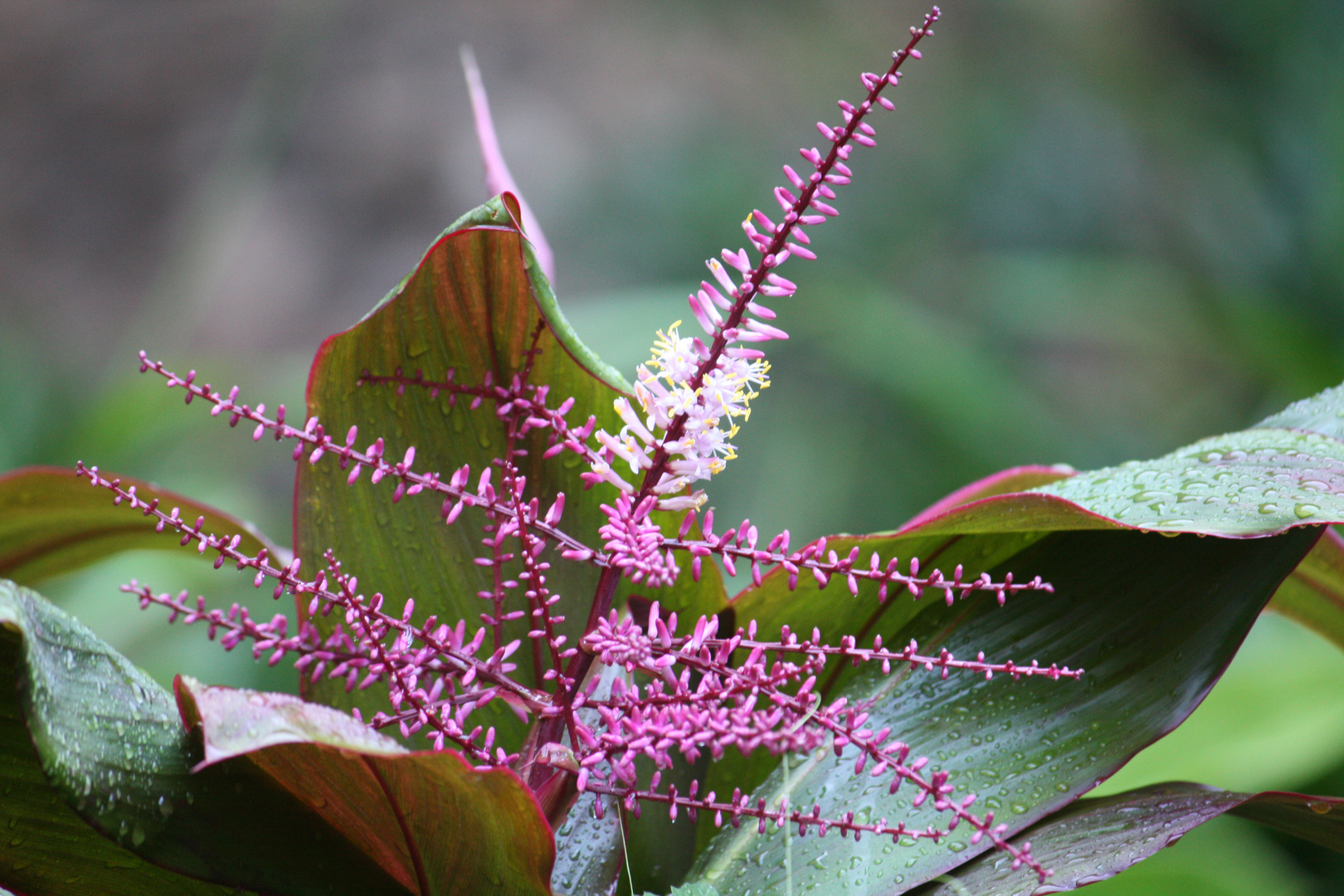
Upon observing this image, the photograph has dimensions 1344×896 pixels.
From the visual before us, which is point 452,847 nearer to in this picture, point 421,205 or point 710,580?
point 710,580

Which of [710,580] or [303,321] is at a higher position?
[303,321]

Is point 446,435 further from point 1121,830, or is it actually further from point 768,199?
point 768,199

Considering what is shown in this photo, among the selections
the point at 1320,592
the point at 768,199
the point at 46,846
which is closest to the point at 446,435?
the point at 46,846

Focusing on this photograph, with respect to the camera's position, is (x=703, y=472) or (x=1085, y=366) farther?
(x=1085, y=366)

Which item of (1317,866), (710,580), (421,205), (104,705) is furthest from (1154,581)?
(421,205)

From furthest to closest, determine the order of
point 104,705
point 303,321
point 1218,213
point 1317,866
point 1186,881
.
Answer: point 303,321, point 1218,213, point 1317,866, point 1186,881, point 104,705

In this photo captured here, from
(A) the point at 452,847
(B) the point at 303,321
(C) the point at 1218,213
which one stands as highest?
(C) the point at 1218,213

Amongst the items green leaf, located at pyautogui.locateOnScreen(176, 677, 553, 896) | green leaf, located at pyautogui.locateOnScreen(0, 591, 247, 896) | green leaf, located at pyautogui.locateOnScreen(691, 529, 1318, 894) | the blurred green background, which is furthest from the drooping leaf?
the blurred green background
